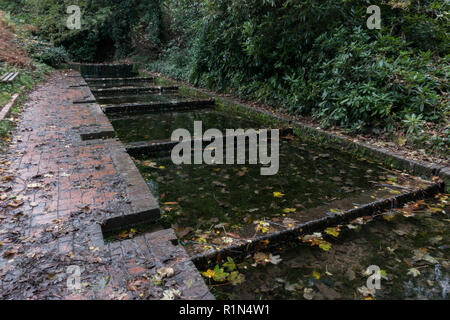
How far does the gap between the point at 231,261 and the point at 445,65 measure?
5.40 metres

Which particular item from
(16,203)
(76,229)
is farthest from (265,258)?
(16,203)

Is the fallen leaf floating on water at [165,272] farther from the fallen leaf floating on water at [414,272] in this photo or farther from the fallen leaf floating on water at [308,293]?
the fallen leaf floating on water at [414,272]

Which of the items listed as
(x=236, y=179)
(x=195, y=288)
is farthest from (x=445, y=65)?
(x=195, y=288)

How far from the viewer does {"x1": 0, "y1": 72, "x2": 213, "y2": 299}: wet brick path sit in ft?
6.34

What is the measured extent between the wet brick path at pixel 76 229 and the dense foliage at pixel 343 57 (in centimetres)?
402

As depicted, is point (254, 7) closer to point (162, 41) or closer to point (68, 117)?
point (68, 117)

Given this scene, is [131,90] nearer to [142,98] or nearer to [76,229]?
[142,98]

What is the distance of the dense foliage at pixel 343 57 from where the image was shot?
5023mm

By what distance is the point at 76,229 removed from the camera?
249 cm

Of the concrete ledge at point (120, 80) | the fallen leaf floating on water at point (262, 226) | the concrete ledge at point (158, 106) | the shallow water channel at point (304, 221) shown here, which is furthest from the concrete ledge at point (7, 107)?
the concrete ledge at point (120, 80)

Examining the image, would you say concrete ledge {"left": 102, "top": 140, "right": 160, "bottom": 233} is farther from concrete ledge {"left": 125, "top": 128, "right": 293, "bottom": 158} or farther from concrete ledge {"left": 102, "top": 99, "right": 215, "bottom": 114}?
concrete ledge {"left": 102, "top": 99, "right": 215, "bottom": 114}

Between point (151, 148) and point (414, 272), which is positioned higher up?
point (151, 148)

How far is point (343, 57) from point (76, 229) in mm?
5353

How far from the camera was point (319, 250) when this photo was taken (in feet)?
8.53
